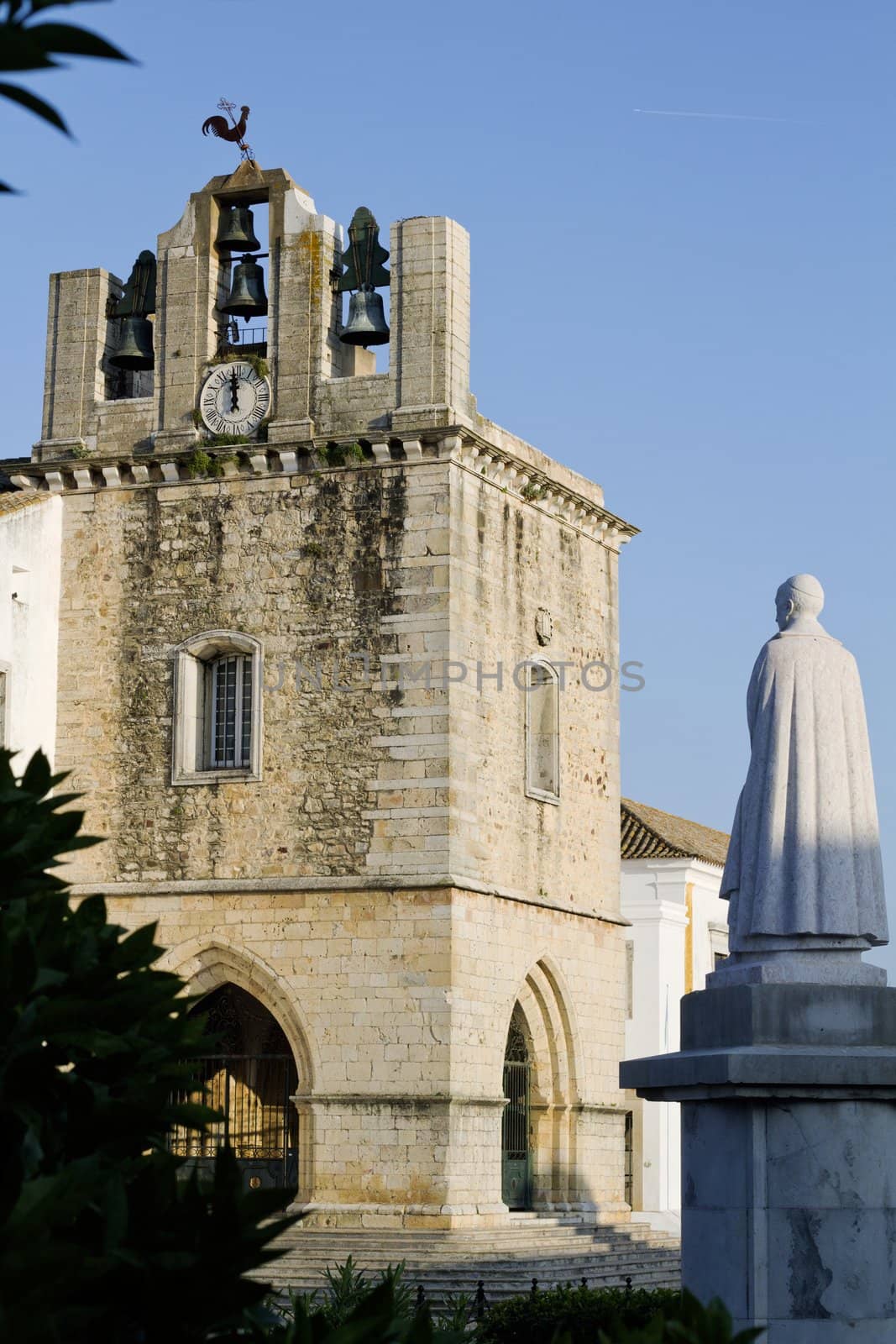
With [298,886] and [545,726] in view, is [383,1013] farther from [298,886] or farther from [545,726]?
[545,726]

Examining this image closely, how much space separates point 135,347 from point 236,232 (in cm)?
186

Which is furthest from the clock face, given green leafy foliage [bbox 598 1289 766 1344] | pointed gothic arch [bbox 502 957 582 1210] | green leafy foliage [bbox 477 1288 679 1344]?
green leafy foliage [bbox 598 1289 766 1344]

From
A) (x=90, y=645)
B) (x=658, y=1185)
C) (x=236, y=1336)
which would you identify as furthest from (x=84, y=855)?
(x=236, y=1336)

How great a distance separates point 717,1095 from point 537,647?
1606cm

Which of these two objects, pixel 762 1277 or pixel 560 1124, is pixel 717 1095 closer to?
pixel 762 1277

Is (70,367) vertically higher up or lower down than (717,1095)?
higher up

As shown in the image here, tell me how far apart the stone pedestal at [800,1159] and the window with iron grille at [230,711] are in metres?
14.9

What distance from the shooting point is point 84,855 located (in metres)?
24.3

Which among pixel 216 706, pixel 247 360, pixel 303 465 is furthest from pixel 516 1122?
pixel 247 360

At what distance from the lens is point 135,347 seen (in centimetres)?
2517

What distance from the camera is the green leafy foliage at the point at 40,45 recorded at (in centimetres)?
321

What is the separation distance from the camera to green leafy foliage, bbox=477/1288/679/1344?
14.6 metres

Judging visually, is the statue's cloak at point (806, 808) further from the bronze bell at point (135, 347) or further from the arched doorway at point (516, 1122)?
the bronze bell at point (135, 347)

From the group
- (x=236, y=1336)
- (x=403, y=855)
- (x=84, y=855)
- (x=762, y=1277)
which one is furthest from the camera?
(x=84, y=855)
